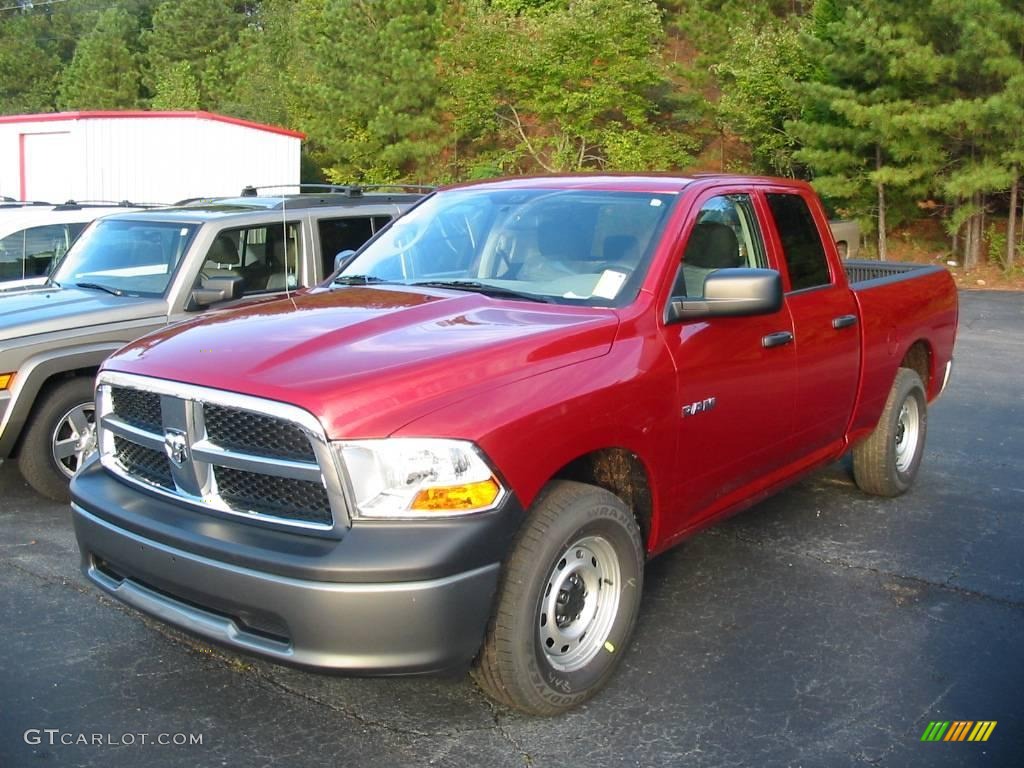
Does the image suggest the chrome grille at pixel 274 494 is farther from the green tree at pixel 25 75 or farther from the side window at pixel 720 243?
the green tree at pixel 25 75

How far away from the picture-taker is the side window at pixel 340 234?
7.54 metres

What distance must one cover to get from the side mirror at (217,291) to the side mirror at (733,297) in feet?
11.1

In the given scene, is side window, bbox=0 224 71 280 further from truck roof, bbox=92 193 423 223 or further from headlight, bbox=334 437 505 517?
headlight, bbox=334 437 505 517

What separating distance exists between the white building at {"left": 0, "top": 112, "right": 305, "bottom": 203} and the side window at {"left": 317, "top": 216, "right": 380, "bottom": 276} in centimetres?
1609

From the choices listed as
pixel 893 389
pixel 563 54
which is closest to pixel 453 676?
pixel 893 389

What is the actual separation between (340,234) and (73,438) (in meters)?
2.43

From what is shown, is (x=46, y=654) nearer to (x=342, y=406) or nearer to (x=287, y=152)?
(x=342, y=406)

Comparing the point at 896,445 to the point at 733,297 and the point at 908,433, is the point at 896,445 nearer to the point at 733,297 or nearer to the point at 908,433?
the point at 908,433

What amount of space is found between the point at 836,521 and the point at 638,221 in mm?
2478

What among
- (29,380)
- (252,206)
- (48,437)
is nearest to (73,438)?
(48,437)

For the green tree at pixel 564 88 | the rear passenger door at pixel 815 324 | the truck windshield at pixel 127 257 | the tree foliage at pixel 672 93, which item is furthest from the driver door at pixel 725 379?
the green tree at pixel 564 88

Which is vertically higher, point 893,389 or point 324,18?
point 324,18

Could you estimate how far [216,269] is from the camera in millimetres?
6871

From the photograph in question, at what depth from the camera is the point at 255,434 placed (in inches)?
130
